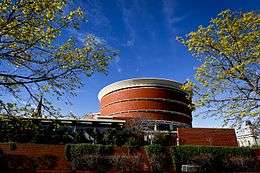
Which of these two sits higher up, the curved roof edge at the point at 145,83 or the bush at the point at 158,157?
the curved roof edge at the point at 145,83

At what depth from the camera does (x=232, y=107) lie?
17.0 metres

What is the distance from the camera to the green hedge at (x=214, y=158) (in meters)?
21.6

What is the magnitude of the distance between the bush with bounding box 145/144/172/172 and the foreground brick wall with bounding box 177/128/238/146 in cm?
668

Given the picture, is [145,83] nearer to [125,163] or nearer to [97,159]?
[125,163]

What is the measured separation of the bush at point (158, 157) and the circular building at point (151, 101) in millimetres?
19300

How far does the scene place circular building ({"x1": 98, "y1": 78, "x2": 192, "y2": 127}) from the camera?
4209 centimetres

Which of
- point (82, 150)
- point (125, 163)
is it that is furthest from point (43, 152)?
point (125, 163)

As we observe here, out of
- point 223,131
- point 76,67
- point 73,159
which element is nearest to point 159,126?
point 223,131

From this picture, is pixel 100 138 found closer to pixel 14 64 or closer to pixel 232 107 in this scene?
pixel 232 107

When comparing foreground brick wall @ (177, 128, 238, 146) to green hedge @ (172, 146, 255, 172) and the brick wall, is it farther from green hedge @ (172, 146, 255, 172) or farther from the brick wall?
the brick wall

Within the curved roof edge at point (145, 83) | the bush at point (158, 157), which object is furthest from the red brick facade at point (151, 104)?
the bush at point (158, 157)

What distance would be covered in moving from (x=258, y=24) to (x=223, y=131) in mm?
14530

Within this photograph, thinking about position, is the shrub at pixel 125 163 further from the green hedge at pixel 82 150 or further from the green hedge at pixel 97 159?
the green hedge at pixel 82 150

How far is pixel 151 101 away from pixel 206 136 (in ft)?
47.0
